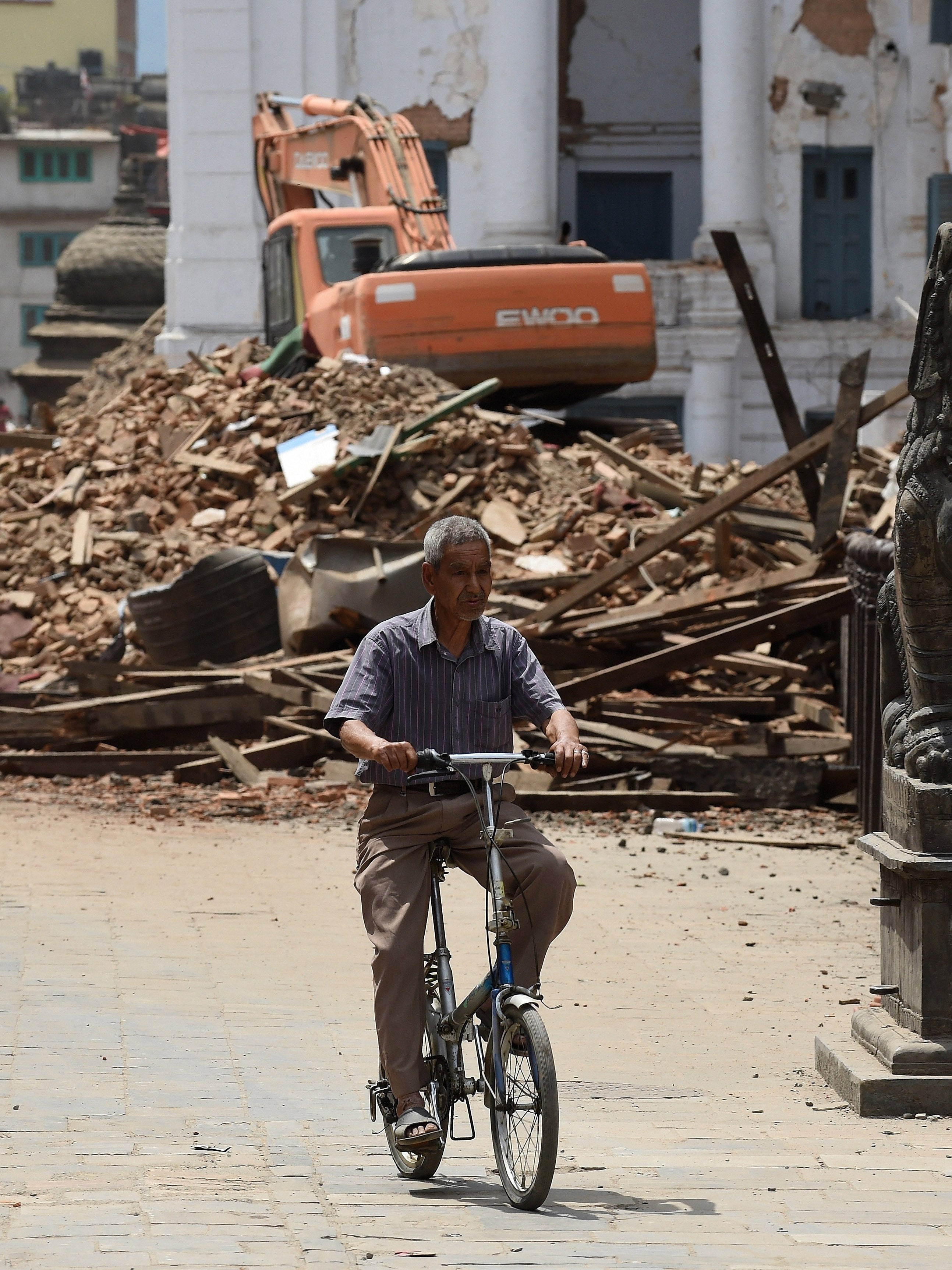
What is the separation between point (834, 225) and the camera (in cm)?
3030

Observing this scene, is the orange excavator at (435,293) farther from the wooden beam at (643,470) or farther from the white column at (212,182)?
the white column at (212,182)

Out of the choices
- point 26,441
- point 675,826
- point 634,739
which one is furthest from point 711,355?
point 675,826

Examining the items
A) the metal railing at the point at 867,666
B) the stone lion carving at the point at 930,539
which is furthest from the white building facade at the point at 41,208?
the stone lion carving at the point at 930,539

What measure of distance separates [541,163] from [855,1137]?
25757 millimetres

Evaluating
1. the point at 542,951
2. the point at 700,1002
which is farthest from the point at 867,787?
the point at 542,951

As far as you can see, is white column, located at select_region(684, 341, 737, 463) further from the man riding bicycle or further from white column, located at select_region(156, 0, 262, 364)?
the man riding bicycle

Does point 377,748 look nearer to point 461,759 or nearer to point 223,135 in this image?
point 461,759

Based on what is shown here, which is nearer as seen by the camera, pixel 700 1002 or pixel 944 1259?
pixel 944 1259

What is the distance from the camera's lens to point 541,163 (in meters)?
29.6

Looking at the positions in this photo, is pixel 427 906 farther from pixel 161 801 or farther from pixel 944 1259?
pixel 161 801

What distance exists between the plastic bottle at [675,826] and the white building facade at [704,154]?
1840 cm

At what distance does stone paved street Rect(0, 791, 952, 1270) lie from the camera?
13.8 ft

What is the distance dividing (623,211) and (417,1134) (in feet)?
99.2

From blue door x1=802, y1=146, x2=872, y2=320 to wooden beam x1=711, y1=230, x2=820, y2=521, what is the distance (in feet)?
52.3
